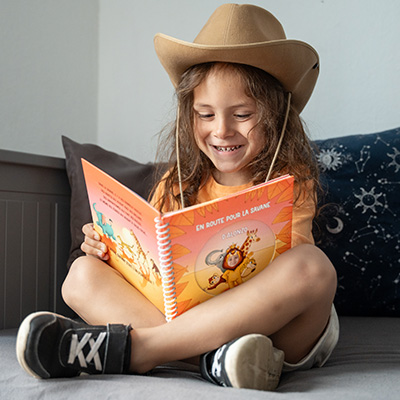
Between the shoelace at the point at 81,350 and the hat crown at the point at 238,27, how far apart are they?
1.95ft

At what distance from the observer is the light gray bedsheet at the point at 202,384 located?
0.63 m

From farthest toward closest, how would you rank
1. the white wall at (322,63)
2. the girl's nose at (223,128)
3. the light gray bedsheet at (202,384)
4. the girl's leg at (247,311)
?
1. the white wall at (322,63)
2. the girl's nose at (223,128)
3. the girl's leg at (247,311)
4. the light gray bedsheet at (202,384)

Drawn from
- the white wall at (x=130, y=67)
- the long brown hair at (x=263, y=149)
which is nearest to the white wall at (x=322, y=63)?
the white wall at (x=130, y=67)

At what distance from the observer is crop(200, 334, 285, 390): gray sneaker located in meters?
0.67

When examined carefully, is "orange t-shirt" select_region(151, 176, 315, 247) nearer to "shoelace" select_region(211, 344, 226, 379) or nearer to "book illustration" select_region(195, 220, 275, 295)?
"book illustration" select_region(195, 220, 275, 295)

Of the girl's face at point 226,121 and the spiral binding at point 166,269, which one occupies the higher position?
the girl's face at point 226,121

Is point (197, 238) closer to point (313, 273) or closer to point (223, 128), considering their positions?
point (313, 273)

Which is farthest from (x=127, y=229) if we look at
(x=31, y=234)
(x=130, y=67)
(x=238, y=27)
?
(x=130, y=67)

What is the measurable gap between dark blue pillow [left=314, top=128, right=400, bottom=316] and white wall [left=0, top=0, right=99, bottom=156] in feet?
2.94

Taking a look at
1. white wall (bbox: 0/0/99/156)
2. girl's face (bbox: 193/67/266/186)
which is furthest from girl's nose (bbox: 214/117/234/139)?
white wall (bbox: 0/0/99/156)

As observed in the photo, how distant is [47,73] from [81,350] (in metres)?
1.19

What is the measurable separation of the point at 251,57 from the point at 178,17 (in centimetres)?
85

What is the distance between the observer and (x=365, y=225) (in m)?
1.21

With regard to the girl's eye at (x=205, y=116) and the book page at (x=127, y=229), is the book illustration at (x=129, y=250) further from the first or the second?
the girl's eye at (x=205, y=116)
